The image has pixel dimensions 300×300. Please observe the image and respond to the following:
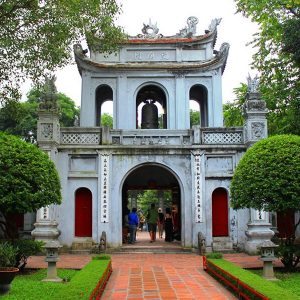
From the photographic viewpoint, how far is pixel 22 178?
12.3 meters

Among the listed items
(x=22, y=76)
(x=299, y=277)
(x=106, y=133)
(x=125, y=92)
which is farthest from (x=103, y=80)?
(x=299, y=277)

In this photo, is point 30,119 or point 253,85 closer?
point 253,85

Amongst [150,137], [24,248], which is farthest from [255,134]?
[24,248]

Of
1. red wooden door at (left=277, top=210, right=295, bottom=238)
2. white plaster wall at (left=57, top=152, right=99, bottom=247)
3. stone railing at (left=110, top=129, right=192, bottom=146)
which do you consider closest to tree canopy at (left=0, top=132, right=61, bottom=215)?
white plaster wall at (left=57, top=152, right=99, bottom=247)

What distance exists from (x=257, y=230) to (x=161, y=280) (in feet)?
23.2

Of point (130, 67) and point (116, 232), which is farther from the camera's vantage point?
point (130, 67)

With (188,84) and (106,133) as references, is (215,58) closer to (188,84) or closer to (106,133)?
(188,84)

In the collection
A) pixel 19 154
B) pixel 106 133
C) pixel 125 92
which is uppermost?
pixel 125 92

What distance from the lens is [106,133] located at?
18297mm

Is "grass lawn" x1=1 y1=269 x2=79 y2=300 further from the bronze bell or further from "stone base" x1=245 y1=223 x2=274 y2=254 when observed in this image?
the bronze bell

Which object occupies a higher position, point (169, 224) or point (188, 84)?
point (188, 84)

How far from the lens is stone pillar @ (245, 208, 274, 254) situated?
1705 cm

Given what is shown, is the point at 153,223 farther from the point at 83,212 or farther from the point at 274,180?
the point at 274,180

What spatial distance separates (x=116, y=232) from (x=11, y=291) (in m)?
8.54
